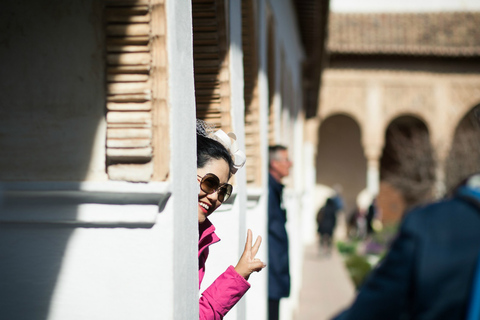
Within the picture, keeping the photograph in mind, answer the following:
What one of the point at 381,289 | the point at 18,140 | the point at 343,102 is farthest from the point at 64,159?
the point at 343,102

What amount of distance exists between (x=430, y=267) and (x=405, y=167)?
64.6 ft

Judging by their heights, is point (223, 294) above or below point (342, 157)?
above

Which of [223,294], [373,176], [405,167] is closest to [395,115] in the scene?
[405,167]

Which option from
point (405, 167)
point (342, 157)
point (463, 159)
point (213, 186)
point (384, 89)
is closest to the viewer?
point (213, 186)

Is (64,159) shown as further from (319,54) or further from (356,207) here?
(356,207)

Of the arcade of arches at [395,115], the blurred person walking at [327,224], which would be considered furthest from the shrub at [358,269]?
the arcade of arches at [395,115]

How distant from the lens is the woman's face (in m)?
2.45

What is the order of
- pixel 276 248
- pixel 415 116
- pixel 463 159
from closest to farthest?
pixel 276 248, pixel 463 159, pixel 415 116

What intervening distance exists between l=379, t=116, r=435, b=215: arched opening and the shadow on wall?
57.2 feet

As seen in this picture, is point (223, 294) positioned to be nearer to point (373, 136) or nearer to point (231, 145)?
point (231, 145)

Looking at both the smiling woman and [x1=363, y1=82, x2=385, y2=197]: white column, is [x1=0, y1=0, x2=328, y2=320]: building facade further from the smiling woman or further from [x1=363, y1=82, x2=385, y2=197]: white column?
[x1=363, y1=82, x2=385, y2=197]: white column

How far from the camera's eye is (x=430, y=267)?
4.41 ft

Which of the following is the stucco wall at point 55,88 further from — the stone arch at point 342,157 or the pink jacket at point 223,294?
the stone arch at point 342,157

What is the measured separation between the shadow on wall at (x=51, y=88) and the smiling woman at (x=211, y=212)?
1.63ft
